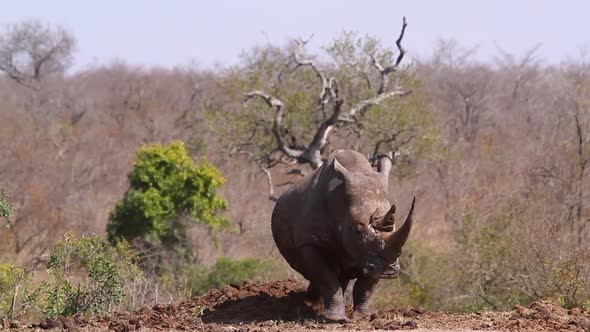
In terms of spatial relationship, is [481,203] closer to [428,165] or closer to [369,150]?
[369,150]

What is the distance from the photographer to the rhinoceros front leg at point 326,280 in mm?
13391

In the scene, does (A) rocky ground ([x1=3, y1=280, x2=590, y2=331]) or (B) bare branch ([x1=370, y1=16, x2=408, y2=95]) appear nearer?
(A) rocky ground ([x1=3, y1=280, x2=590, y2=331])

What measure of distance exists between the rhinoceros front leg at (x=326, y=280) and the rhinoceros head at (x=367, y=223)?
1.02ft

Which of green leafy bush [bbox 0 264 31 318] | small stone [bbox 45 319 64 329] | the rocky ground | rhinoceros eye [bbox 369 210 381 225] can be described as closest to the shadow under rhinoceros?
the rocky ground

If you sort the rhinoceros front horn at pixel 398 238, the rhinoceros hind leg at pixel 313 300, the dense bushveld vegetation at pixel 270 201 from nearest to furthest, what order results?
the rhinoceros front horn at pixel 398 238 < the rhinoceros hind leg at pixel 313 300 < the dense bushveld vegetation at pixel 270 201

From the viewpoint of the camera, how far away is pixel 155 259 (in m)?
28.0

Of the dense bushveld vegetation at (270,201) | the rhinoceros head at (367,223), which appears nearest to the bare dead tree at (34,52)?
the dense bushveld vegetation at (270,201)

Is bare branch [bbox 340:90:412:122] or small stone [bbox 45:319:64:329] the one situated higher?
bare branch [bbox 340:90:412:122]

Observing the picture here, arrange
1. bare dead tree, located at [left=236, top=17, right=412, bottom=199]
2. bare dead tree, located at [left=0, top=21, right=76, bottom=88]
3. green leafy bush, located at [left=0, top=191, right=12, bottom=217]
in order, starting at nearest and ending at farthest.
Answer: green leafy bush, located at [left=0, top=191, right=12, bottom=217] → bare dead tree, located at [left=236, top=17, right=412, bottom=199] → bare dead tree, located at [left=0, top=21, right=76, bottom=88]

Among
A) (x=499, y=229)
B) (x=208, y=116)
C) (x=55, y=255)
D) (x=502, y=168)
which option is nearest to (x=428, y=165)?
(x=502, y=168)

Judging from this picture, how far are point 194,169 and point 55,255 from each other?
1415 centimetres

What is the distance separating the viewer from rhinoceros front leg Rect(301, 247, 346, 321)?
13.4m

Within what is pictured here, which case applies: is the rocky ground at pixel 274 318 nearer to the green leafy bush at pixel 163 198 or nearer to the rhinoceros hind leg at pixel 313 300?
the rhinoceros hind leg at pixel 313 300

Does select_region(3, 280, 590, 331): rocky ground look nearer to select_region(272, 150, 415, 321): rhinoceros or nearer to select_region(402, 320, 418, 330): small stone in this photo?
select_region(402, 320, 418, 330): small stone
